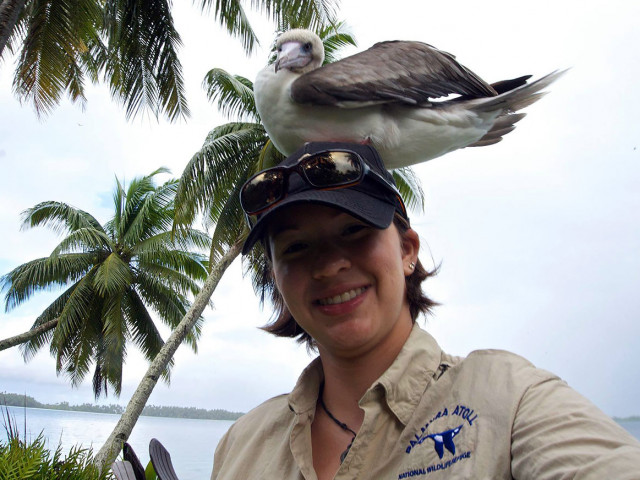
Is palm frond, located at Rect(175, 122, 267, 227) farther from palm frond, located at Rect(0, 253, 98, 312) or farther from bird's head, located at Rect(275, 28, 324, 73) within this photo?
bird's head, located at Rect(275, 28, 324, 73)

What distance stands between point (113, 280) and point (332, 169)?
1766 centimetres

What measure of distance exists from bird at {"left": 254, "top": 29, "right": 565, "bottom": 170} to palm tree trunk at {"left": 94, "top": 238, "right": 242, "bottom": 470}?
11335 millimetres

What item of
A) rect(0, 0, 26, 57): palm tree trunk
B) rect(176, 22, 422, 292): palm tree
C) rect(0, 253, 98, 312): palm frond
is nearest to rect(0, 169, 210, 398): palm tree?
rect(0, 253, 98, 312): palm frond

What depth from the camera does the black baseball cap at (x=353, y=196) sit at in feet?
4.69

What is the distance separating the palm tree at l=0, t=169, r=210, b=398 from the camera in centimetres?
1862

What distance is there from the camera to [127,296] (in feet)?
67.6

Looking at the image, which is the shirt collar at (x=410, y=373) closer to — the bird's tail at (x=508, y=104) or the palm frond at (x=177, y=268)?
the bird's tail at (x=508, y=104)

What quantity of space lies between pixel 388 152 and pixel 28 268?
2110 cm

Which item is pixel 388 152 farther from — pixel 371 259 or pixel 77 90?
pixel 77 90

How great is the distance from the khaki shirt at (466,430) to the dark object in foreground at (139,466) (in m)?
0.21

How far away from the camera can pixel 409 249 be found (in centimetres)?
177

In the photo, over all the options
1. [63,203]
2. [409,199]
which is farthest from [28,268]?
[409,199]

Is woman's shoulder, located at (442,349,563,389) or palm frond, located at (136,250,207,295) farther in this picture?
palm frond, located at (136,250,207,295)

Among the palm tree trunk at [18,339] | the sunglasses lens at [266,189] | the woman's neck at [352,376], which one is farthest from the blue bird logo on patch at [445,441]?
the palm tree trunk at [18,339]
